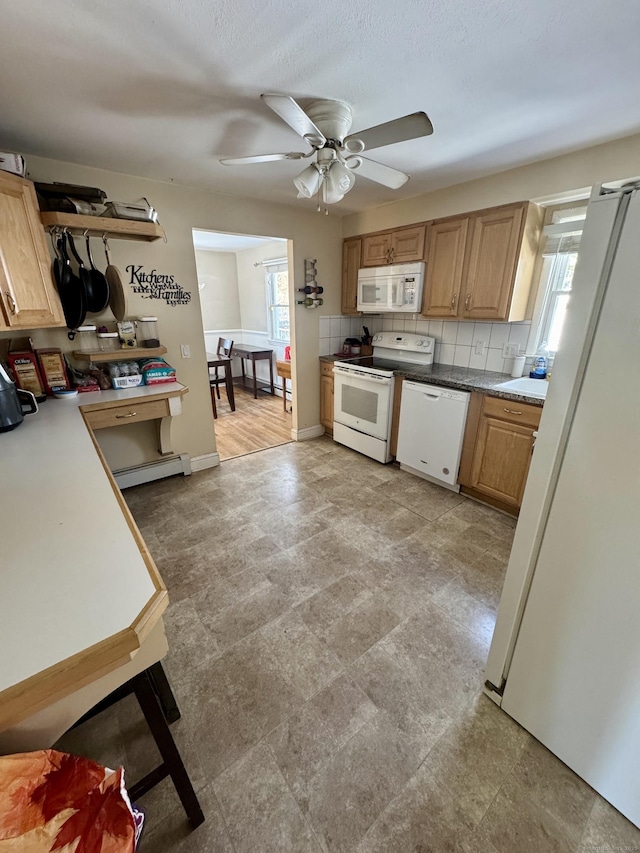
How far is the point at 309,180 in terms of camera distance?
169cm

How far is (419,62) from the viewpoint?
1330 mm

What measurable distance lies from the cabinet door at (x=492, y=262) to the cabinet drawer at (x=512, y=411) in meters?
0.65

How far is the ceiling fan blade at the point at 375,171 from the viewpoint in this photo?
167cm

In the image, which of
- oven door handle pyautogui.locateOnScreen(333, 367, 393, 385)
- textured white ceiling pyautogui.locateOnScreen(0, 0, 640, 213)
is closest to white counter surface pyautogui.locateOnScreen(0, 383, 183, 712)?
textured white ceiling pyautogui.locateOnScreen(0, 0, 640, 213)

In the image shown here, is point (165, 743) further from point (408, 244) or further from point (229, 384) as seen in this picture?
point (229, 384)

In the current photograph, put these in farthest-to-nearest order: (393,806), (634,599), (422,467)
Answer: (422,467)
(393,806)
(634,599)

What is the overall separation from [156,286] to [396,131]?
209cm

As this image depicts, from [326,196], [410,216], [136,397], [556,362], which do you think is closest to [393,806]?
[556,362]

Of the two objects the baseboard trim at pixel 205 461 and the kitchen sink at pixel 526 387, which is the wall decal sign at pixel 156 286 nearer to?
the baseboard trim at pixel 205 461

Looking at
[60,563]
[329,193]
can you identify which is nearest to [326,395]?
[329,193]

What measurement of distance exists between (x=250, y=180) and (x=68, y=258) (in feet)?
4.53

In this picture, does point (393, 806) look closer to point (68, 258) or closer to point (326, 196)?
point (326, 196)

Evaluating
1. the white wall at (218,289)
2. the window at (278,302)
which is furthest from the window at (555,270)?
the white wall at (218,289)

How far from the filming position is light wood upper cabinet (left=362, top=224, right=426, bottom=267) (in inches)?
116
